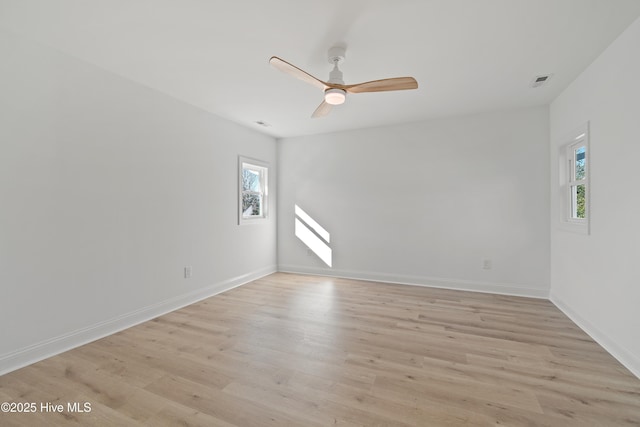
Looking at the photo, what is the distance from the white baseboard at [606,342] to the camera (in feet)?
6.58

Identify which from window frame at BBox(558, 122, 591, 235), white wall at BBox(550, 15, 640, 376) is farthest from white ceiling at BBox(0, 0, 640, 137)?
window frame at BBox(558, 122, 591, 235)

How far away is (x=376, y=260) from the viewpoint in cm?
457

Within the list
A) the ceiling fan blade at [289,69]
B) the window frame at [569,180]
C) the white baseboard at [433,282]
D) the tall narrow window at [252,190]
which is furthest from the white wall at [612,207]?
the tall narrow window at [252,190]

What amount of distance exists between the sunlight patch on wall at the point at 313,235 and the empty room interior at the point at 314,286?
3.04ft

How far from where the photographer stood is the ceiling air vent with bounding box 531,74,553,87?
2.80 meters

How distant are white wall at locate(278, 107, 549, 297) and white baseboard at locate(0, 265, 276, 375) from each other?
199 centimetres

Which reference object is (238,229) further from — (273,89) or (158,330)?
(273,89)

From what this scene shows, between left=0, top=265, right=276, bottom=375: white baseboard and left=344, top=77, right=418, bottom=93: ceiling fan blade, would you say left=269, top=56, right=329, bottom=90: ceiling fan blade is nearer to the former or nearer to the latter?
left=344, top=77, right=418, bottom=93: ceiling fan blade

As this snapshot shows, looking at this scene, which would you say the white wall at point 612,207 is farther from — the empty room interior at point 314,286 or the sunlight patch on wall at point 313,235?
the sunlight patch on wall at point 313,235

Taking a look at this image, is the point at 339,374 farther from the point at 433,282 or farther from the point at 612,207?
the point at 433,282

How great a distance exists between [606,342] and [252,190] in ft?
14.8

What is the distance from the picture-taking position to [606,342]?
2.34m

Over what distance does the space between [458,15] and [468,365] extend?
2.46 m

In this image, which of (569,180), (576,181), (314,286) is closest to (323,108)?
(314,286)
